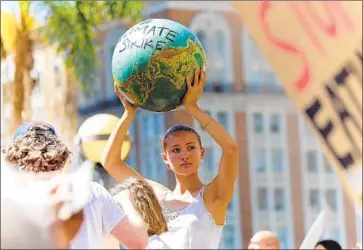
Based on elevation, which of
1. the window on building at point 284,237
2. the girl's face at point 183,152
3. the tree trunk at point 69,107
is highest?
the tree trunk at point 69,107

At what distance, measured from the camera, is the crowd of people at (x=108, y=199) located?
3.17 metres

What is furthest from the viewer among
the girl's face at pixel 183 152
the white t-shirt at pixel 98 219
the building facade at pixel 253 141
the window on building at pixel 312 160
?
the window on building at pixel 312 160

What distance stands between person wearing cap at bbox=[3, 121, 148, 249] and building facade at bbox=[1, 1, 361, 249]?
2005 centimetres

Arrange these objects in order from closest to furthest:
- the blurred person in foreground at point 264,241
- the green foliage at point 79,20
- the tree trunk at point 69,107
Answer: the blurred person in foreground at point 264,241
the green foliage at point 79,20
the tree trunk at point 69,107

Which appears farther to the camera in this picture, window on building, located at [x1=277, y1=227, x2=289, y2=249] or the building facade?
window on building, located at [x1=277, y1=227, x2=289, y2=249]

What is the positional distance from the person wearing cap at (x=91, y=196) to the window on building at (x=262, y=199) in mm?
21787

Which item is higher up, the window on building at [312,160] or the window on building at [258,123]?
the window on building at [258,123]

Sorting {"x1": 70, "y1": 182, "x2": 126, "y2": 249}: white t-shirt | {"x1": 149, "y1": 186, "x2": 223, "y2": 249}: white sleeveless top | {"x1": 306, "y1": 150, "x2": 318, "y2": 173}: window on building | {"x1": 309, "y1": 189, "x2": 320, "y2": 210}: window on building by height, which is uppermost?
{"x1": 70, "y1": 182, "x2": 126, "y2": 249}: white t-shirt

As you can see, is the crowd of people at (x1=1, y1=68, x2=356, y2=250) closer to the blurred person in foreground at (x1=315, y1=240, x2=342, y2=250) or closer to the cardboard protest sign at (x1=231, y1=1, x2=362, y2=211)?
the blurred person in foreground at (x1=315, y1=240, x2=342, y2=250)

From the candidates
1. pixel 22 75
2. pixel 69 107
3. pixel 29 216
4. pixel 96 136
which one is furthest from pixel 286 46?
pixel 69 107

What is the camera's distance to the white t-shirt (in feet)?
11.1

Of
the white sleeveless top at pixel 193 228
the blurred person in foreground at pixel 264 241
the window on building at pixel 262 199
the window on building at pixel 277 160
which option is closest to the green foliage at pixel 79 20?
the blurred person in foreground at pixel 264 241

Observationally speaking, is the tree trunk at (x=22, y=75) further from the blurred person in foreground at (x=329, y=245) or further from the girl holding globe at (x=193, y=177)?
the girl holding globe at (x=193, y=177)

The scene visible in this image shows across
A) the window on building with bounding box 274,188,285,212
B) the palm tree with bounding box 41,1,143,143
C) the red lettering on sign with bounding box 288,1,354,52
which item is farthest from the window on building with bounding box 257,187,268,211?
the red lettering on sign with bounding box 288,1,354,52
